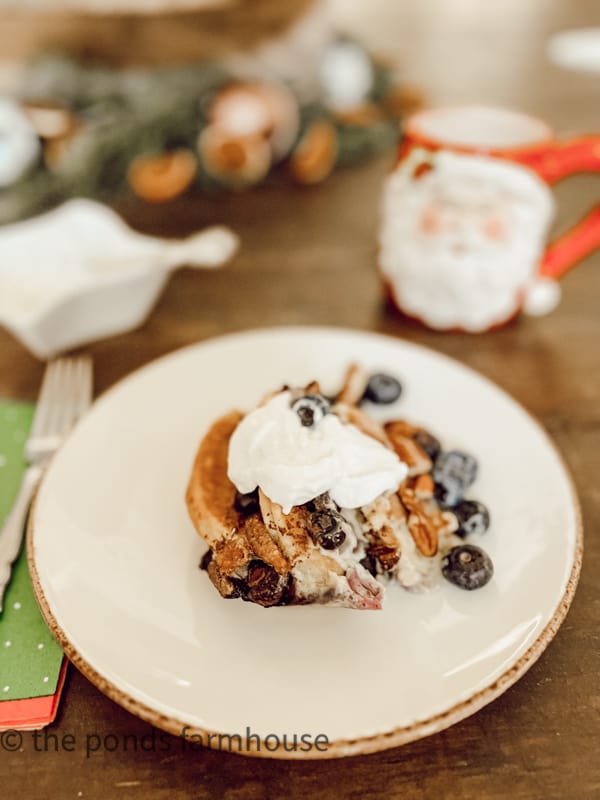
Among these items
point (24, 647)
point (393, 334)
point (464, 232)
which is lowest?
point (393, 334)

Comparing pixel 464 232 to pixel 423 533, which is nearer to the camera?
pixel 423 533

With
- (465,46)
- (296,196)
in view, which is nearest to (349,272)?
(296,196)

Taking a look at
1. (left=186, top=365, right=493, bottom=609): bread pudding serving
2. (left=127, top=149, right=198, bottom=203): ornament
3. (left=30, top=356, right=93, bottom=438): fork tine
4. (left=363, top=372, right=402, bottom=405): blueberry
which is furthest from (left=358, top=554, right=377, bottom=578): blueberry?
(left=127, top=149, right=198, bottom=203): ornament

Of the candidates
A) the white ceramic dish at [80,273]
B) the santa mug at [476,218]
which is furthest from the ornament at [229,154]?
the santa mug at [476,218]

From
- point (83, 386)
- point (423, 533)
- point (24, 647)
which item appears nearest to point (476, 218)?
point (423, 533)

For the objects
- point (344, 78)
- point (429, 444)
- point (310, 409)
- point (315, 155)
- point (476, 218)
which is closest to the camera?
point (310, 409)

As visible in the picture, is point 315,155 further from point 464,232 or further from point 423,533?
point 423,533

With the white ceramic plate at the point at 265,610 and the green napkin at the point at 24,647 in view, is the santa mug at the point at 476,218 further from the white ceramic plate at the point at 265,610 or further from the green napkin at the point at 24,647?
the green napkin at the point at 24,647
